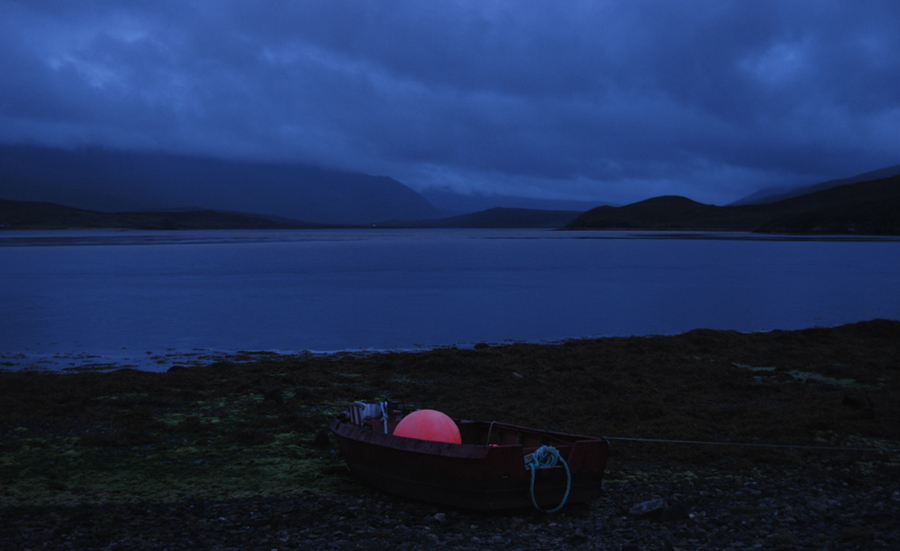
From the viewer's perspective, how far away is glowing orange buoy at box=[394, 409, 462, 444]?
697 cm

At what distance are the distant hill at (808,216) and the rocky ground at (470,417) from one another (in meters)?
103

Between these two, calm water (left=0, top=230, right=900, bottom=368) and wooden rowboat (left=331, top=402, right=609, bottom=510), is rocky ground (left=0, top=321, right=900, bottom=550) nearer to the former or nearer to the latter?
wooden rowboat (left=331, top=402, right=609, bottom=510)

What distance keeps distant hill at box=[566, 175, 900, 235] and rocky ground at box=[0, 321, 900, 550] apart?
338ft

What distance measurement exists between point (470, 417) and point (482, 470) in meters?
3.39

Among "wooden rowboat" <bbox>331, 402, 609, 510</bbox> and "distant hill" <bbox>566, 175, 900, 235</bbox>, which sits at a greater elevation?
"distant hill" <bbox>566, 175, 900, 235</bbox>

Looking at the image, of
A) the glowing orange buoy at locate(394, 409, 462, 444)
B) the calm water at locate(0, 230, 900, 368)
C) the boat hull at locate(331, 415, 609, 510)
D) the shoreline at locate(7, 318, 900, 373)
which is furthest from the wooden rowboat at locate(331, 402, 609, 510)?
the calm water at locate(0, 230, 900, 368)

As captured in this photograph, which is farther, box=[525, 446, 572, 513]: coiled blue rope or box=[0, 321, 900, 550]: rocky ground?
box=[525, 446, 572, 513]: coiled blue rope

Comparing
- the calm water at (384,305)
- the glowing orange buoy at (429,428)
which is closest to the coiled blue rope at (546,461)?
the glowing orange buoy at (429,428)

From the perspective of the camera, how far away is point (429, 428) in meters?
7.00

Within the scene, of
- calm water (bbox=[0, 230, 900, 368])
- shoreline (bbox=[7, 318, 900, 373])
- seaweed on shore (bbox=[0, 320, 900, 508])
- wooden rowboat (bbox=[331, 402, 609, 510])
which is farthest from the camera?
calm water (bbox=[0, 230, 900, 368])

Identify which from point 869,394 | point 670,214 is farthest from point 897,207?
point 869,394

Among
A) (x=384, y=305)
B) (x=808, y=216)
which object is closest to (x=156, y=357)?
(x=384, y=305)

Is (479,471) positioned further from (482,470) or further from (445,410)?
(445,410)

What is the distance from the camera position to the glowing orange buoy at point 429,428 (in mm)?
6973
